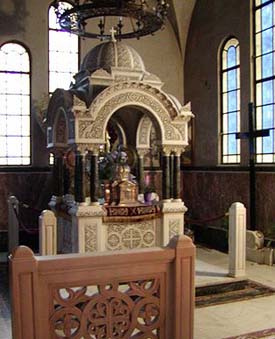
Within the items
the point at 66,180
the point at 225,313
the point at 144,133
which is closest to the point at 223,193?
the point at 144,133

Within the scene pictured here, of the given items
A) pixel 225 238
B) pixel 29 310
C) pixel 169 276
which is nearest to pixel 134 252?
pixel 169 276

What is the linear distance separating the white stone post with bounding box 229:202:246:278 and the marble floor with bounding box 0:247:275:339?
228 millimetres

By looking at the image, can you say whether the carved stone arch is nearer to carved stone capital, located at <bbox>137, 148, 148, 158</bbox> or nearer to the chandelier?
the chandelier

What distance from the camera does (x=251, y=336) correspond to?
5070 mm

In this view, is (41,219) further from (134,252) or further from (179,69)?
(179,69)

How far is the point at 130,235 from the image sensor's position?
26.0 ft

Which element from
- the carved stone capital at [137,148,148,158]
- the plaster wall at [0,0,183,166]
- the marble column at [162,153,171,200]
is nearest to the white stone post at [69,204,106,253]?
the marble column at [162,153,171,200]

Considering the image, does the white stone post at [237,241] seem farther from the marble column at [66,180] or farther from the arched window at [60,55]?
the arched window at [60,55]

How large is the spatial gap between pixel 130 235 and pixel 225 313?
245cm

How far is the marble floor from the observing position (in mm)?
5334

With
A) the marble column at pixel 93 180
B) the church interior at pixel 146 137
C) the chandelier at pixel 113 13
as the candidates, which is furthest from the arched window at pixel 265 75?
the marble column at pixel 93 180

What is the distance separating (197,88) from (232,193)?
287cm

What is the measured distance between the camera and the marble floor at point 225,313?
17.5ft

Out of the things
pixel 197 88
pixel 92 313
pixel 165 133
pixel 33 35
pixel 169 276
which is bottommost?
pixel 92 313
